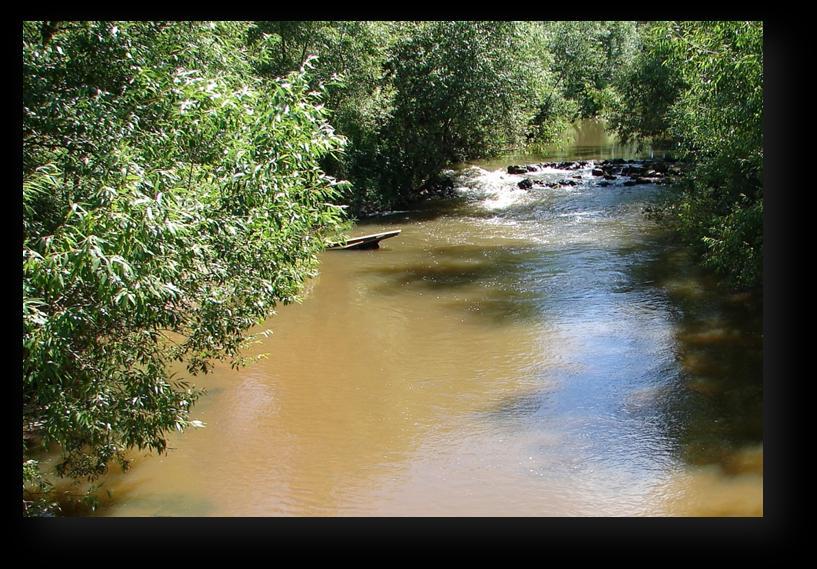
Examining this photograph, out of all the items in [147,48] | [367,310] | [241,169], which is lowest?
[367,310]

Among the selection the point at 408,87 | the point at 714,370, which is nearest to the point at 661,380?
the point at 714,370

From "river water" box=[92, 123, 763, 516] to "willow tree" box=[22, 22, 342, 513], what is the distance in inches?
86.7

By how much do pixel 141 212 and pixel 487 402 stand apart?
6.02m

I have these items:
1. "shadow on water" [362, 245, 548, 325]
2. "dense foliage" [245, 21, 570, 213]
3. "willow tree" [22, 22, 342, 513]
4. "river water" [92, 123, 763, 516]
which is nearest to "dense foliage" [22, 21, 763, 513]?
"willow tree" [22, 22, 342, 513]

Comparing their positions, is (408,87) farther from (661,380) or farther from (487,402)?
(487,402)

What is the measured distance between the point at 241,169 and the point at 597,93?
38.1 metres

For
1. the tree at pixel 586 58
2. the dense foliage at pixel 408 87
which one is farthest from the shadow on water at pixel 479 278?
the tree at pixel 586 58

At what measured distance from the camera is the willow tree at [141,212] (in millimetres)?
5512

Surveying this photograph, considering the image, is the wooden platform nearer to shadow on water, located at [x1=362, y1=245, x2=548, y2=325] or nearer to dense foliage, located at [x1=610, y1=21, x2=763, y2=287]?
shadow on water, located at [x1=362, y1=245, x2=548, y2=325]

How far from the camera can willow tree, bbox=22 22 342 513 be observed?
217 inches

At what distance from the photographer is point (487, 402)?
10.3 m
